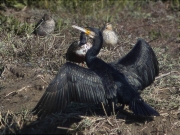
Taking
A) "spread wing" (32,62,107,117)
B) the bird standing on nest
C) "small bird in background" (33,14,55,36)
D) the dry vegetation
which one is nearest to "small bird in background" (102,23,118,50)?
the dry vegetation

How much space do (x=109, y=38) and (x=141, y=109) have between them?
12.2 ft

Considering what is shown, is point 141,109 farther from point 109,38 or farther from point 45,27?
point 45,27

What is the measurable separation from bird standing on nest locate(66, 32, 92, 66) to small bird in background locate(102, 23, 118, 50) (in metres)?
0.89

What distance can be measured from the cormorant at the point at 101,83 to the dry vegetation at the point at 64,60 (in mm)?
339

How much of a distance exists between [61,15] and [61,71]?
6.03m

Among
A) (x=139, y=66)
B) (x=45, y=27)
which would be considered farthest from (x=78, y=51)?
(x=139, y=66)

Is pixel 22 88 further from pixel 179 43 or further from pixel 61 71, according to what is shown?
pixel 179 43

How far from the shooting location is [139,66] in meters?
7.22

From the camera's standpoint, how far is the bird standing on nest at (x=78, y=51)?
9.06 metres

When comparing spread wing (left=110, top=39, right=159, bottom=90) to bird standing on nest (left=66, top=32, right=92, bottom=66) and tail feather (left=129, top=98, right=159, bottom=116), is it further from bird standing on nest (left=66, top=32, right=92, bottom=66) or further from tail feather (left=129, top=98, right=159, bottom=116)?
bird standing on nest (left=66, top=32, right=92, bottom=66)

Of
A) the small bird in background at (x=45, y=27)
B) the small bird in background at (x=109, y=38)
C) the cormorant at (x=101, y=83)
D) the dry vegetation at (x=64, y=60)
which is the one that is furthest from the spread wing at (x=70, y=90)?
the small bird in background at (x=45, y=27)

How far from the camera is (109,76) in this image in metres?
6.72

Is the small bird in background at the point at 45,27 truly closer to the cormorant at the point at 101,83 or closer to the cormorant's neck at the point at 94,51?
the cormorant at the point at 101,83

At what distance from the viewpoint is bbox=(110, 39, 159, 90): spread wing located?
23.1 feet
